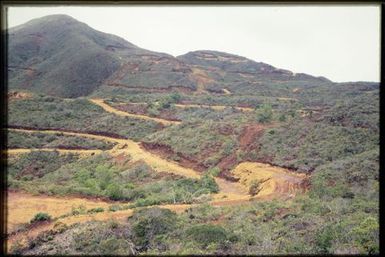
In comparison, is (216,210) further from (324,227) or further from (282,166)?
(282,166)

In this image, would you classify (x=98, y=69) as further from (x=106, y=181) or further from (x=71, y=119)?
(x=106, y=181)

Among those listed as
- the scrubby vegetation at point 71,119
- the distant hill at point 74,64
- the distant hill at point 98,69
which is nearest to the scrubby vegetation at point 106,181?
the scrubby vegetation at point 71,119

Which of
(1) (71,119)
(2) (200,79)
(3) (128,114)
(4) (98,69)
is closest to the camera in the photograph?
(1) (71,119)

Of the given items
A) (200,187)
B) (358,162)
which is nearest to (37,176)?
(200,187)

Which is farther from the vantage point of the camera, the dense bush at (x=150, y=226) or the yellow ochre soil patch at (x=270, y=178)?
the yellow ochre soil patch at (x=270, y=178)

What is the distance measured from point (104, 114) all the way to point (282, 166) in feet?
77.5

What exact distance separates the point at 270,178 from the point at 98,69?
56153 millimetres

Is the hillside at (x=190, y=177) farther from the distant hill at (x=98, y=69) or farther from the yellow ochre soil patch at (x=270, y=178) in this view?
the distant hill at (x=98, y=69)

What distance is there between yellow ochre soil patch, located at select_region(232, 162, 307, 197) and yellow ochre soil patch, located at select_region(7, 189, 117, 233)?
Result: 23.1 feet

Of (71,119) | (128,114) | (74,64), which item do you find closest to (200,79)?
(74,64)

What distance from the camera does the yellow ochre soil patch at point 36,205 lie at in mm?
Result: 13264

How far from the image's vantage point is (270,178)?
19000 millimetres

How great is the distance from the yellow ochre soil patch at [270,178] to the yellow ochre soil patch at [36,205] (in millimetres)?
7039

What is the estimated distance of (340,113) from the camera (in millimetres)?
29156
